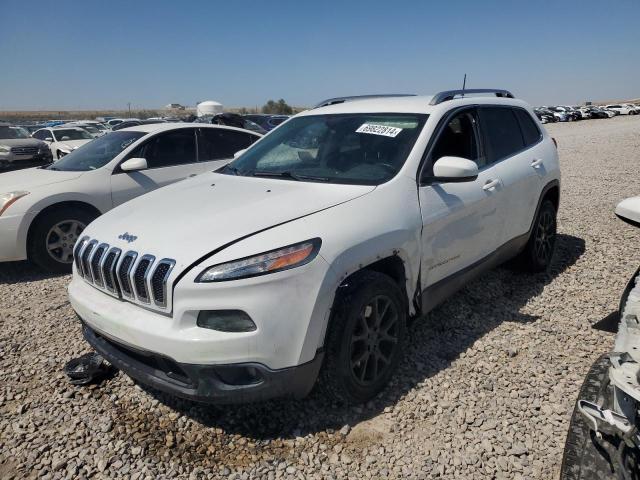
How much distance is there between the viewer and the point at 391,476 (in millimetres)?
2320

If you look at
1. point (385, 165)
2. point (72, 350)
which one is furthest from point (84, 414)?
point (385, 165)

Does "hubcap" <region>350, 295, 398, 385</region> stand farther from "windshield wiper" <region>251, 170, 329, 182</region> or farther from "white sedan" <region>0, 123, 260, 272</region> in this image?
"white sedan" <region>0, 123, 260, 272</region>

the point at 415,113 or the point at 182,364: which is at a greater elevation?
the point at 415,113

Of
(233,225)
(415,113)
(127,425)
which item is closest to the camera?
(233,225)

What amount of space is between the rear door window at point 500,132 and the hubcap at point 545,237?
0.85 m

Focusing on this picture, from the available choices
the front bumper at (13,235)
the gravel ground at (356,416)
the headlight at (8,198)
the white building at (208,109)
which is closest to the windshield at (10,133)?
the white building at (208,109)

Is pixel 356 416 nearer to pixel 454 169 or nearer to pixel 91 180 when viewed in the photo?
pixel 454 169

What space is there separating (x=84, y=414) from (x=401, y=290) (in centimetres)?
203

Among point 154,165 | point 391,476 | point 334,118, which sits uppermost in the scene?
point 334,118

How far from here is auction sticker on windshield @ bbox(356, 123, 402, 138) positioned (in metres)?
3.29

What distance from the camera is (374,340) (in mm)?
2748

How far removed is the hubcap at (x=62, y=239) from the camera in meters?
5.17

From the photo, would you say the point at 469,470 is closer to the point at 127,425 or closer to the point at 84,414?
the point at 127,425

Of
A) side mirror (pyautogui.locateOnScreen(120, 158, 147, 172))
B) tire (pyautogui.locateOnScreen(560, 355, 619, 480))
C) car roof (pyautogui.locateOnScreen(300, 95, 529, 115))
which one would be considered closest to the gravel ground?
tire (pyautogui.locateOnScreen(560, 355, 619, 480))
